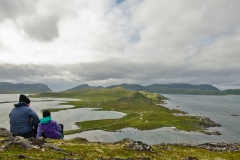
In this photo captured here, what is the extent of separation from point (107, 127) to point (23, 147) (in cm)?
13502

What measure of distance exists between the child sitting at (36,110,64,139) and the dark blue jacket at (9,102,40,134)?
74 centimetres

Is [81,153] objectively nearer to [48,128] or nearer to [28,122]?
[48,128]

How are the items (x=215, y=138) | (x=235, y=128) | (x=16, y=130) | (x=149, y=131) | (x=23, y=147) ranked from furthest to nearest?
(x=235, y=128) < (x=149, y=131) < (x=215, y=138) < (x=16, y=130) < (x=23, y=147)

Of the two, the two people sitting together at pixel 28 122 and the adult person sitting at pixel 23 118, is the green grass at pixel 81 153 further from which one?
the adult person sitting at pixel 23 118

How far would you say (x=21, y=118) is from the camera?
64.0 feet

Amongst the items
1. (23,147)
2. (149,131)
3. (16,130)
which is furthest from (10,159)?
(149,131)

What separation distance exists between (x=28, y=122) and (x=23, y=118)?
905mm

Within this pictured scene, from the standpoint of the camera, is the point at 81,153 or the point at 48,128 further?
the point at 48,128

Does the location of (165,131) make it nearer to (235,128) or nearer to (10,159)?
(235,128)

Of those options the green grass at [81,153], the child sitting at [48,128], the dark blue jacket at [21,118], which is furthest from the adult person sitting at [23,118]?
the green grass at [81,153]

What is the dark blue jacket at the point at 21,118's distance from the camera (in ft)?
63.3

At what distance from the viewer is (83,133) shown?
131m

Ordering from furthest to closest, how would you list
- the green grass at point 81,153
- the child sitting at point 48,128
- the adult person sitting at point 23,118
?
1. the child sitting at point 48,128
2. the adult person sitting at point 23,118
3. the green grass at point 81,153

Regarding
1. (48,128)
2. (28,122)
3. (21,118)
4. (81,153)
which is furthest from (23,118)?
(81,153)
